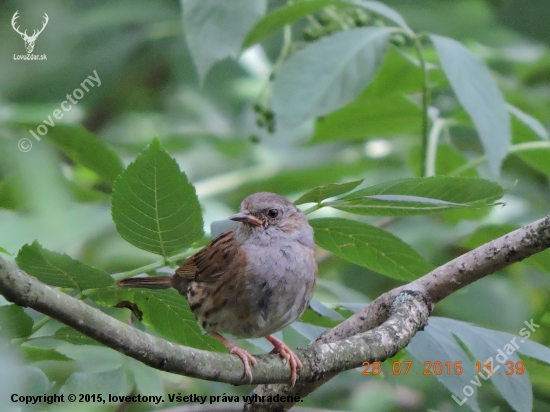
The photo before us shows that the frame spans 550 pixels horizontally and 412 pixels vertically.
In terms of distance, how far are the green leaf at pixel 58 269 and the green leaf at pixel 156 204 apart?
15 centimetres

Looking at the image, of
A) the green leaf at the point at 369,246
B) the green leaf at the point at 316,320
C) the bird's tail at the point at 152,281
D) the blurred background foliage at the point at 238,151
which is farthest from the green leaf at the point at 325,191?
the blurred background foliage at the point at 238,151

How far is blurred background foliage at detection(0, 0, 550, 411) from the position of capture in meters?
3.20

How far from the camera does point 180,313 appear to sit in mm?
2375

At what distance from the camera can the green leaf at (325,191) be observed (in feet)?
6.88

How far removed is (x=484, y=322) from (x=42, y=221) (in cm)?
280

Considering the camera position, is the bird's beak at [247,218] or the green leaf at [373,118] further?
the green leaf at [373,118]

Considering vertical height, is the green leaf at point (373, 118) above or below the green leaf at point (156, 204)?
above

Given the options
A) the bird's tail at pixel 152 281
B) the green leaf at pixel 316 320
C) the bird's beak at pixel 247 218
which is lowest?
the green leaf at pixel 316 320

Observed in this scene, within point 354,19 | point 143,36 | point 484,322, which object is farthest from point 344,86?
point 143,36

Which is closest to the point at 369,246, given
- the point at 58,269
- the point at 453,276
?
the point at 453,276

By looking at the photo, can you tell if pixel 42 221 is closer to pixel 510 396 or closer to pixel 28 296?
pixel 28 296

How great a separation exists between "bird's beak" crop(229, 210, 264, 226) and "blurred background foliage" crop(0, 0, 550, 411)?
417 millimetres

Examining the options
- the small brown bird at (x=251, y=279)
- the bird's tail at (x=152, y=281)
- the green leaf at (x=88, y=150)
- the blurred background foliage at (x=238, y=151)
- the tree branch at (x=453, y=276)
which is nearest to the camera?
the tree branch at (x=453, y=276)

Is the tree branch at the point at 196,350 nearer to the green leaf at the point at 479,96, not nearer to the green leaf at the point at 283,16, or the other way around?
the green leaf at the point at 479,96
